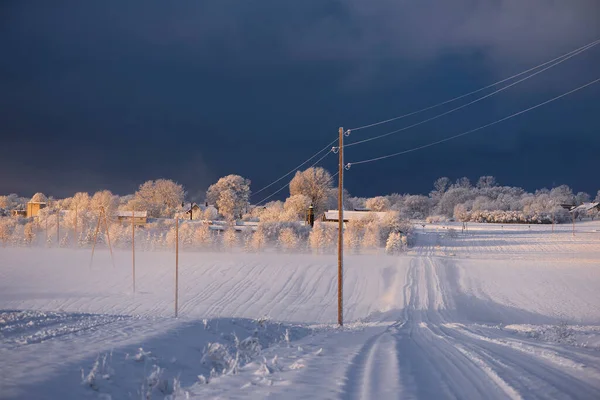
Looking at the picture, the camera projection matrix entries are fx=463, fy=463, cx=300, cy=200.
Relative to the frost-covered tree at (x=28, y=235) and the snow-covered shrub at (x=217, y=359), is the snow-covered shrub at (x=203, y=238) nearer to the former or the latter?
the frost-covered tree at (x=28, y=235)

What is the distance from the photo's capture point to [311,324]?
27047 millimetres

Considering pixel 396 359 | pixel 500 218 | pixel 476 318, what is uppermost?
pixel 500 218

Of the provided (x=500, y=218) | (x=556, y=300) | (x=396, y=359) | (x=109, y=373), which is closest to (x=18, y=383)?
(x=109, y=373)

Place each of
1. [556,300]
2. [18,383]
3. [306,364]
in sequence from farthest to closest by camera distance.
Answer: [556,300] → [306,364] → [18,383]

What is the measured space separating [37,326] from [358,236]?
60364 millimetres

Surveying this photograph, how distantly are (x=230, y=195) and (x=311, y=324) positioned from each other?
265ft

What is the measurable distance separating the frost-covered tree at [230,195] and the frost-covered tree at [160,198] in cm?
781

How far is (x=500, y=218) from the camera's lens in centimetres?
12012

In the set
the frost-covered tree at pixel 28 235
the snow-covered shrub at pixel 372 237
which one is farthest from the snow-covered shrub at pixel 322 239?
the frost-covered tree at pixel 28 235

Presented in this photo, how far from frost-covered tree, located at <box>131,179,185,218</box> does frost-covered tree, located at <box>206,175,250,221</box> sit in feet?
25.6

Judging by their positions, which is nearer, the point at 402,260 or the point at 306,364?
the point at 306,364

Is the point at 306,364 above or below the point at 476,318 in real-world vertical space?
above

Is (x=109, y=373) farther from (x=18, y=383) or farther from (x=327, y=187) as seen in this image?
(x=327, y=187)

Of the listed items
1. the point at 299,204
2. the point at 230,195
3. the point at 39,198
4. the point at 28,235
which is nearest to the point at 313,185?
the point at 299,204
